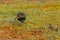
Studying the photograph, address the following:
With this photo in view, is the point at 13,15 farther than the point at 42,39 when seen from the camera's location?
Yes

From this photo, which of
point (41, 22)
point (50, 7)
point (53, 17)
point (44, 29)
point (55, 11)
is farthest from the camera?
point (50, 7)

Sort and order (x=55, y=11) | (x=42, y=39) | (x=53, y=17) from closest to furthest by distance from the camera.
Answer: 1. (x=42, y=39)
2. (x=53, y=17)
3. (x=55, y=11)

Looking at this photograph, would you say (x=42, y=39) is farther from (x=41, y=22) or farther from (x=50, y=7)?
(x=50, y=7)

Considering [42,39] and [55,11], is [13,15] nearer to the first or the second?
[55,11]

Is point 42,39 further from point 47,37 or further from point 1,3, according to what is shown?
point 1,3

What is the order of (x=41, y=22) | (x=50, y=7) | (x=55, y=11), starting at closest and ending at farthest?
(x=41, y=22) → (x=55, y=11) → (x=50, y=7)

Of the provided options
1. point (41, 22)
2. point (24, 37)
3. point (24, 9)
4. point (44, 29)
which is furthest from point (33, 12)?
point (24, 37)

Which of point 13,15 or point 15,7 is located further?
point 15,7

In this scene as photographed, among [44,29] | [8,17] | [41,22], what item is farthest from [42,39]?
[8,17]
